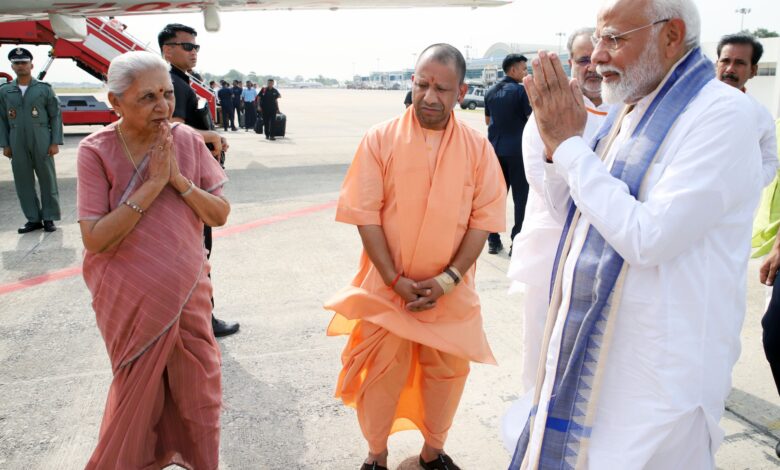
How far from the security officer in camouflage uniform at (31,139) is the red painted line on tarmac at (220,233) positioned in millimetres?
1816

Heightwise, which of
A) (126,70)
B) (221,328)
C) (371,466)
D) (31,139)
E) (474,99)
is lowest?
(474,99)

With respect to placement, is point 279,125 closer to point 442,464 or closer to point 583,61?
point 583,61

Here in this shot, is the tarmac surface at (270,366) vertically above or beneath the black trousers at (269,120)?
above

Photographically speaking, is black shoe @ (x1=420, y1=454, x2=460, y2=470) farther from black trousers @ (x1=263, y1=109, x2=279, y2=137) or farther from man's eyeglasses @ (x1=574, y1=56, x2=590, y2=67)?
black trousers @ (x1=263, y1=109, x2=279, y2=137)

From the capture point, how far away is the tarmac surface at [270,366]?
282 centimetres

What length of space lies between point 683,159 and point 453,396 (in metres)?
1.56

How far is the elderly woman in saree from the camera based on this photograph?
7.26 feet

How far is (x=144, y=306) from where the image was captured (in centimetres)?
225

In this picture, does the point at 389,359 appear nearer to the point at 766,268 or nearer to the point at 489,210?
the point at 489,210

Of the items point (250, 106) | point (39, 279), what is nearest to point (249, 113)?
point (250, 106)

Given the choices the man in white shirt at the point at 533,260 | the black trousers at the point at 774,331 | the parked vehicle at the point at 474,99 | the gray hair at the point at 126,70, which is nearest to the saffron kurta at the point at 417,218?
the man in white shirt at the point at 533,260

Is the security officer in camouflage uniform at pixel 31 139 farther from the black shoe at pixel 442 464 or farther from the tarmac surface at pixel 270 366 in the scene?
the black shoe at pixel 442 464

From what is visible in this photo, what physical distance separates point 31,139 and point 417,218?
6265 mm

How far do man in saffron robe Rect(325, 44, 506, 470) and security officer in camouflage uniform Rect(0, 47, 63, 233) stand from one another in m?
5.68
